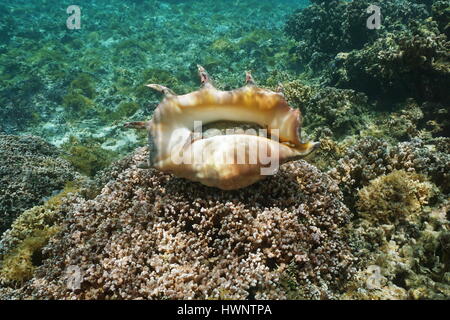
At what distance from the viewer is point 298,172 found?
336 centimetres

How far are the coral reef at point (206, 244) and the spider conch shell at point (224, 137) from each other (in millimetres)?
304

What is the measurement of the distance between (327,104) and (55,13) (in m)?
23.7

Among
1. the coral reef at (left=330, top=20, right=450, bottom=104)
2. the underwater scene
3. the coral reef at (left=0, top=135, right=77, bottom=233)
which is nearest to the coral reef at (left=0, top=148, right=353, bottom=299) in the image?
the underwater scene

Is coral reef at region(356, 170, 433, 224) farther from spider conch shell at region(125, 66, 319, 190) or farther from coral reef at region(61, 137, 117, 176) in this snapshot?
coral reef at region(61, 137, 117, 176)

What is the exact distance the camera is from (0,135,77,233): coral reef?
5109 millimetres

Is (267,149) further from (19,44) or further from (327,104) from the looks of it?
(19,44)

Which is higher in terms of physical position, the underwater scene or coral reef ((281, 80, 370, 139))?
coral reef ((281, 80, 370, 139))

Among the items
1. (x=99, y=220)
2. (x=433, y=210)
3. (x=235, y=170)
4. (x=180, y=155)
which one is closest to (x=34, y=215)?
(x=99, y=220)

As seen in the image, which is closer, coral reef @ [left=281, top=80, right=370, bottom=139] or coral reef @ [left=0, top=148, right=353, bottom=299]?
coral reef @ [left=0, top=148, right=353, bottom=299]

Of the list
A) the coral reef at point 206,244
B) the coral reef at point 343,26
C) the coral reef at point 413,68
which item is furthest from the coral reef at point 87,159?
the coral reef at point 343,26

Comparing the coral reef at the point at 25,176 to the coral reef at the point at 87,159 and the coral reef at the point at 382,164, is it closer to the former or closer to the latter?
the coral reef at the point at 87,159

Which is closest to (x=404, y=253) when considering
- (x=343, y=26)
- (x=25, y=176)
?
(x=25, y=176)

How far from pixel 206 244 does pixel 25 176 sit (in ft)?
13.6

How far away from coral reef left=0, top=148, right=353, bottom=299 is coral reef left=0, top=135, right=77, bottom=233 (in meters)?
2.23
